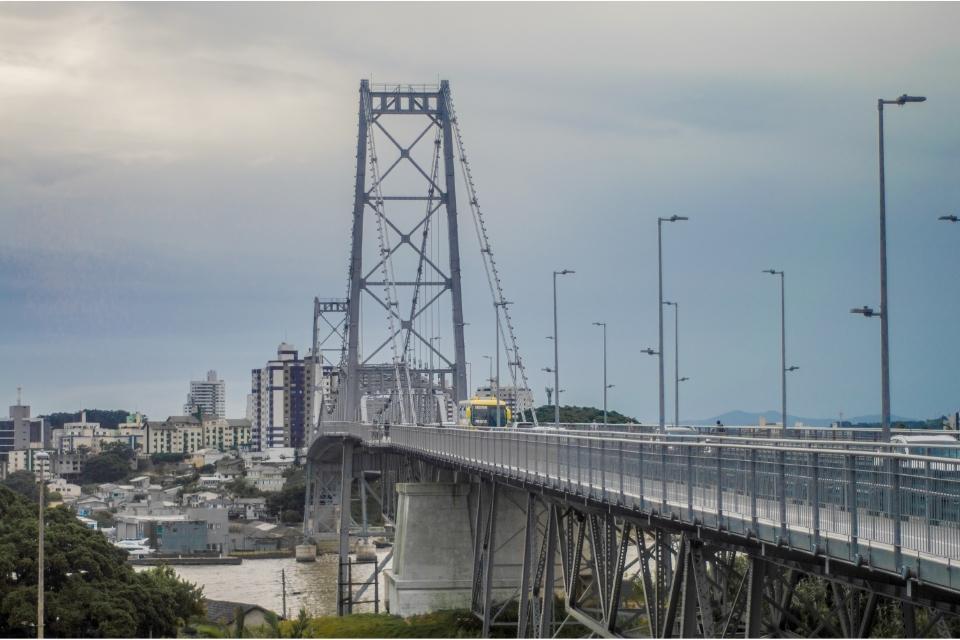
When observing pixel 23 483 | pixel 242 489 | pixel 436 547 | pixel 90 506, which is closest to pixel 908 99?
pixel 436 547

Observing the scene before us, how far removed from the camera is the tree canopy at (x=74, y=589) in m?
50.5

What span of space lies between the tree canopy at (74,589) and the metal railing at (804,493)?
2804cm

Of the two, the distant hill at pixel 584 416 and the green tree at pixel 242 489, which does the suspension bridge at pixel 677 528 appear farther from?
the green tree at pixel 242 489

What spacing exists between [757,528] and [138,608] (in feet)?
134

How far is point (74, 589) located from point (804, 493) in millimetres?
40156

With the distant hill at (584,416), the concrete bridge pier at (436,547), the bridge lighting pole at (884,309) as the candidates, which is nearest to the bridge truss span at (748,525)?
the bridge lighting pole at (884,309)

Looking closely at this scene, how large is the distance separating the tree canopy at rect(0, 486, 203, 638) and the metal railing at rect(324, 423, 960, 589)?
28.0 m

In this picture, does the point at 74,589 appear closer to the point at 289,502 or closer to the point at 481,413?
the point at 481,413

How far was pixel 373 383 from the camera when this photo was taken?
280ft

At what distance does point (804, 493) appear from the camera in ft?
56.5

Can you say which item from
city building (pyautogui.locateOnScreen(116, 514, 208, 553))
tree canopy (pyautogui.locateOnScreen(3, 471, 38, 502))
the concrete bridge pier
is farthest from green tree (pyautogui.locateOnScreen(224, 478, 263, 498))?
the concrete bridge pier

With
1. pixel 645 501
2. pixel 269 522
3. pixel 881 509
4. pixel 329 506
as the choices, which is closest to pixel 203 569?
pixel 329 506

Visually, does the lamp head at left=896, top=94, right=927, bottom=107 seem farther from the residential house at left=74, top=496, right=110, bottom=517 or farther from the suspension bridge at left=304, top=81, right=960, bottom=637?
the residential house at left=74, top=496, right=110, bottom=517

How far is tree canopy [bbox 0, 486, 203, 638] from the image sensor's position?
5050 cm
